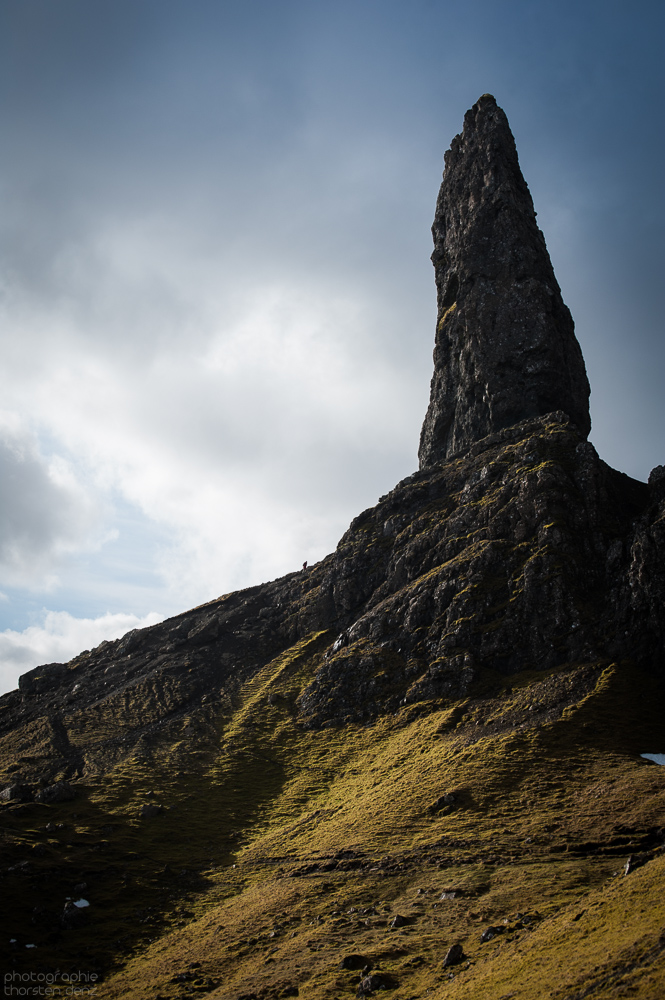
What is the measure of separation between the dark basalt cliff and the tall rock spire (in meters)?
0.78

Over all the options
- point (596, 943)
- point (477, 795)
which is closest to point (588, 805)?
point (477, 795)

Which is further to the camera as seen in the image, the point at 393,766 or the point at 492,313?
the point at 492,313

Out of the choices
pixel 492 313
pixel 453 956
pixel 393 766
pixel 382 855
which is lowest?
pixel 453 956

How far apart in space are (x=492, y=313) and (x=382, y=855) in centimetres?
12773

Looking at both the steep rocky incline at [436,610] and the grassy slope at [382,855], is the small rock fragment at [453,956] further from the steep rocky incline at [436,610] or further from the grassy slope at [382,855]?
the steep rocky incline at [436,610]

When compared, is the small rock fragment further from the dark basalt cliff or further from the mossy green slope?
the mossy green slope

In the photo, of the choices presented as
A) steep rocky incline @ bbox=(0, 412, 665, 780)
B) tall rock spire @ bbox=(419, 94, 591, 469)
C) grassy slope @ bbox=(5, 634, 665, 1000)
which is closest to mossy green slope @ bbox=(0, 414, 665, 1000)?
grassy slope @ bbox=(5, 634, 665, 1000)

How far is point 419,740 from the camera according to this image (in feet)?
278

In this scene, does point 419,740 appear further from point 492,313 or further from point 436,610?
point 492,313

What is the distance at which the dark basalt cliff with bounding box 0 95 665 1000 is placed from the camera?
4498 cm

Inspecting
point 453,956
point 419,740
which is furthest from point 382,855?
point 419,740

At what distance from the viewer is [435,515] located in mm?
127625

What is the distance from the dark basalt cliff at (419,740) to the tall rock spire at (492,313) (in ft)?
2.56

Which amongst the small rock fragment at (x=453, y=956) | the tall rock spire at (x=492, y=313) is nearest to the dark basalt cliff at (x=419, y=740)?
the small rock fragment at (x=453, y=956)
